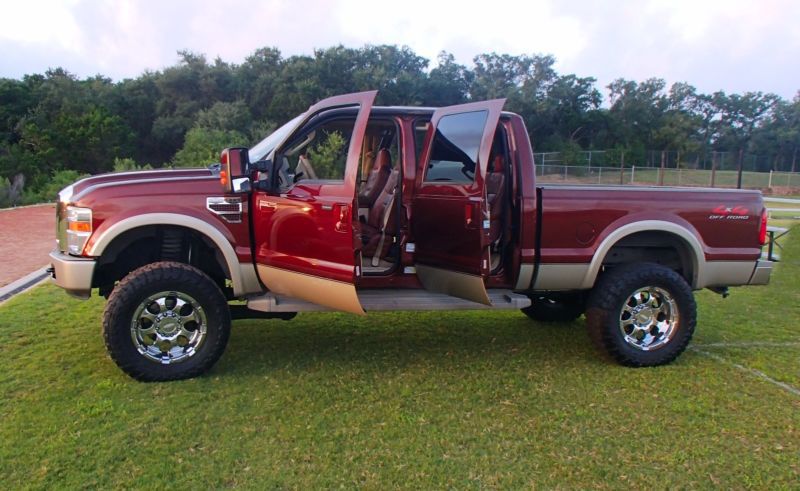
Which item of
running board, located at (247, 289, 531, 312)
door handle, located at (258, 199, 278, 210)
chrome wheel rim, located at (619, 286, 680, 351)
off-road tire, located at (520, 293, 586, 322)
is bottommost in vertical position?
off-road tire, located at (520, 293, 586, 322)

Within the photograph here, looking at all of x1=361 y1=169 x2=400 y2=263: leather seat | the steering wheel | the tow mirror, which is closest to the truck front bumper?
the tow mirror

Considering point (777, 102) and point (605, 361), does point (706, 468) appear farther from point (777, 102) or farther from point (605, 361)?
point (777, 102)

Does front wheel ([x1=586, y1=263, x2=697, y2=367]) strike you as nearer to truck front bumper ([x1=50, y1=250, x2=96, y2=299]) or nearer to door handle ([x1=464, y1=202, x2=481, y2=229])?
door handle ([x1=464, y1=202, x2=481, y2=229])

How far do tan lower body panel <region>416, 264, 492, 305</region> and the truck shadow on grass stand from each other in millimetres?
614

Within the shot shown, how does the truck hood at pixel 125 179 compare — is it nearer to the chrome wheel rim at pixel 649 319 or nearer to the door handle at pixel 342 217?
the door handle at pixel 342 217

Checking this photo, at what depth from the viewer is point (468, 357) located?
5.18 metres

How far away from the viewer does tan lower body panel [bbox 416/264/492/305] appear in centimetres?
461

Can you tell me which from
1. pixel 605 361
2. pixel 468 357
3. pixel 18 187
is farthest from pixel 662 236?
pixel 18 187

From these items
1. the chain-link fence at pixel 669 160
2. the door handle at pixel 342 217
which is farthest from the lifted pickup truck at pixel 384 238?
the chain-link fence at pixel 669 160

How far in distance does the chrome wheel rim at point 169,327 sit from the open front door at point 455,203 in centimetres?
176

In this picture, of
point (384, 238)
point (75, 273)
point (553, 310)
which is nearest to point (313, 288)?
point (384, 238)

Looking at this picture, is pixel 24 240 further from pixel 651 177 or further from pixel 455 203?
pixel 651 177

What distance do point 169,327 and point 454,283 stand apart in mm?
2133

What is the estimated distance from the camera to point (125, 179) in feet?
15.0
